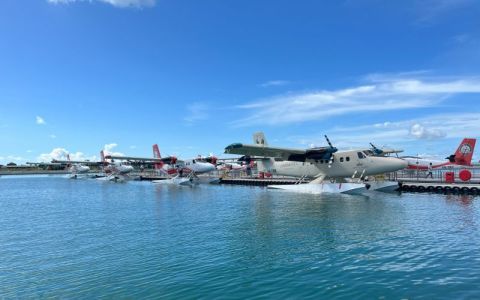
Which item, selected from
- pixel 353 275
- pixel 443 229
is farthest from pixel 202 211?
pixel 353 275

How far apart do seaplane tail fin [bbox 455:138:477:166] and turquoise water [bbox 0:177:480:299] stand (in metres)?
25.0

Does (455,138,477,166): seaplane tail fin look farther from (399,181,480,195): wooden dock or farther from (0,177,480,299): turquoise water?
(0,177,480,299): turquoise water

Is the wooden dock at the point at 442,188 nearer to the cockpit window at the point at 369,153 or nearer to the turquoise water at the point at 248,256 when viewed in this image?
the cockpit window at the point at 369,153

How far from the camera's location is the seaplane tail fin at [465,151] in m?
40.9

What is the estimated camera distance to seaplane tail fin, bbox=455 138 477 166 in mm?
40938

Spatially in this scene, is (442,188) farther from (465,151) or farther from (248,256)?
(248,256)

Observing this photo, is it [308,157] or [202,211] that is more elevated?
[308,157]

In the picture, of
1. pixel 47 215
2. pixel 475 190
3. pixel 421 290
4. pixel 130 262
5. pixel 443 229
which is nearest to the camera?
pixel 421 290

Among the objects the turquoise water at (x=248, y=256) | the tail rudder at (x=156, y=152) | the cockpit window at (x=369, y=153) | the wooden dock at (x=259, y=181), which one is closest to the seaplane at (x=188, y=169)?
the wooden dock at (x=259, y=181)

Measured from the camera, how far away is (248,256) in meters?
11.2

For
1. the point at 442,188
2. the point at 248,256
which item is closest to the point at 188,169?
the point at 442,188

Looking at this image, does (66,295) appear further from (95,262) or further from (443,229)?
(443,229)

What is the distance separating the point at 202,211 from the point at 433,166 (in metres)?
33.6

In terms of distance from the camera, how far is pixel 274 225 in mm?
16594
